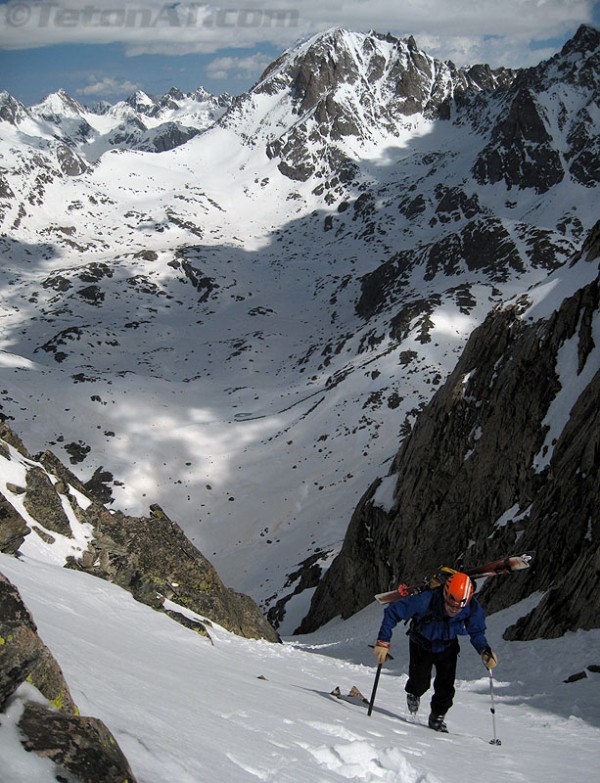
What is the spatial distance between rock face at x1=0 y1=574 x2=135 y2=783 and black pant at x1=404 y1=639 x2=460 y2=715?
5376 mm

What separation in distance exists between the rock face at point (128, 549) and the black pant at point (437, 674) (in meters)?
7.34

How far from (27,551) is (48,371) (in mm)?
78254

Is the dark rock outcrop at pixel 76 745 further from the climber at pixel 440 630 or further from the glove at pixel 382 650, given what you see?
the glove at pixel 382 650

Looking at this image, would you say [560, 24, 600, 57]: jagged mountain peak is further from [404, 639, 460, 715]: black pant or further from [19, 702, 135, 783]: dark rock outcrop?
[19, 702, 135, 783]: dark rock outcrop

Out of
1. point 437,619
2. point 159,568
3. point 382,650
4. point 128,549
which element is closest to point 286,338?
point 159,568

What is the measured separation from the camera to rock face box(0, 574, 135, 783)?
3842 millimetres

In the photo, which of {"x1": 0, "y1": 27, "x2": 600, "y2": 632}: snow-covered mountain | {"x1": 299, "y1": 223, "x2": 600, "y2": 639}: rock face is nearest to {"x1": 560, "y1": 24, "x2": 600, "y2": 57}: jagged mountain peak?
{"x1": 0, "y1": 27, "x2": 600, "y2": 632}: snow-covered mountain

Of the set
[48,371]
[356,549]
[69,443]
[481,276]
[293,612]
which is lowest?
[293,612]

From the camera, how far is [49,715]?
165 inches

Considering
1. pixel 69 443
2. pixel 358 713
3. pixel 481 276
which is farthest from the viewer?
pixel 481 276

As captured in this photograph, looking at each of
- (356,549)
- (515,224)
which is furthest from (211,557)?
(515,224)

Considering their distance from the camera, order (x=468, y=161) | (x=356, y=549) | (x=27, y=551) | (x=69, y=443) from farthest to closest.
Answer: (x=468, y=161), (x=69, y=443), (x=356, y=549), (x=27, y=551)

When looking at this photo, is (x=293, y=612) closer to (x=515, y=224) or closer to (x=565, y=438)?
(x=565, y=438)

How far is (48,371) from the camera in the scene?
Result: 87938 millimetres
